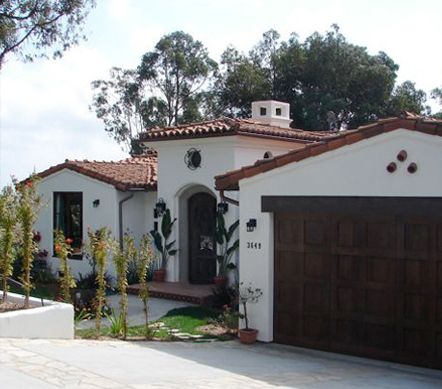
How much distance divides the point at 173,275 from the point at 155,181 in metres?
3.10

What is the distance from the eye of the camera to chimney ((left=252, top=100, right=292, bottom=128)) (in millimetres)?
21938

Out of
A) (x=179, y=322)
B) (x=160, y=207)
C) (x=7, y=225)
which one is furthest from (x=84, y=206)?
(x=7, y=225)

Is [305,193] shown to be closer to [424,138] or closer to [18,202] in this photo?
[424,138]

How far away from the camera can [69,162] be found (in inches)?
842

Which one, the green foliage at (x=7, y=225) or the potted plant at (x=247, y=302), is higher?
the green foliage at (x=7, y=225)

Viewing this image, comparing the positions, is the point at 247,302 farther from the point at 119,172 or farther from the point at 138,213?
the point at 119,172

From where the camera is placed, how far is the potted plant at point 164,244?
1906 centimetres

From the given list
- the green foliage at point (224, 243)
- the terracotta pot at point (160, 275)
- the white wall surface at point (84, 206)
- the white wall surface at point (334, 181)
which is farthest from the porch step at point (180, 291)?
the white wall surface at point (334, 181)

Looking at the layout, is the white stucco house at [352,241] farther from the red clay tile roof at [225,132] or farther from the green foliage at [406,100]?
the green foliage at [406,100]

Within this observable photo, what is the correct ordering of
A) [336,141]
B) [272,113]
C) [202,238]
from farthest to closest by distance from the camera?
[272,113] → [202,238] → [336,141]

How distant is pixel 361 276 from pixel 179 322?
4704 millimetres

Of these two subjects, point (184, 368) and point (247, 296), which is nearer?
point (184, 368)

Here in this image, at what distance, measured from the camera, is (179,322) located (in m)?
14.7

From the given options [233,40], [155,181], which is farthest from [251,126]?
[233,40]
